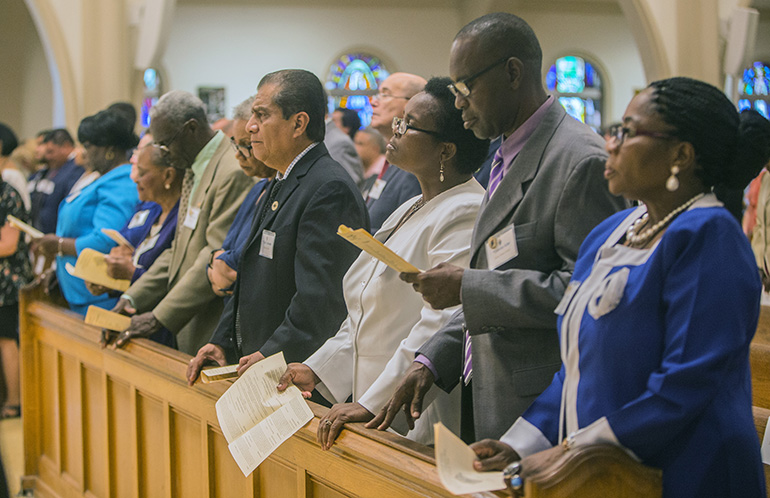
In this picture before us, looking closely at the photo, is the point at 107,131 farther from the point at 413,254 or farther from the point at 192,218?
the point at 413,254

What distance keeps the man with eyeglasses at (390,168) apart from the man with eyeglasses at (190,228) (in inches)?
20.8

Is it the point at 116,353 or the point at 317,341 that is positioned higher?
the point at 317,341

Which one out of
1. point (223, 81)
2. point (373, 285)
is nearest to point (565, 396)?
point (373, 285)

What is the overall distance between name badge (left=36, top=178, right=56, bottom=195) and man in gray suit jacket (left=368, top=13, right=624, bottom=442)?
5.09 m

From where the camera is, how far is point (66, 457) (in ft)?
12.1

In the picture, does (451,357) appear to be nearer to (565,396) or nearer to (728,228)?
(565,396)

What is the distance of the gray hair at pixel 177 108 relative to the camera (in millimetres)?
3301

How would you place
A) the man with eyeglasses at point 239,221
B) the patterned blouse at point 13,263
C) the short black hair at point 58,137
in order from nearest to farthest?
the man with eyeglasses at point 239,221
the patterned blouse at point 13,263
the short black hair at point 58,137

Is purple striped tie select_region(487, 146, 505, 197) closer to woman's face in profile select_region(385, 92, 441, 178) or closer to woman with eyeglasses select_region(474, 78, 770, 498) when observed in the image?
woman's face in profile select_region(385, 92, 441, 178)

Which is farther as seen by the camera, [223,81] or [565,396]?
[223,81]

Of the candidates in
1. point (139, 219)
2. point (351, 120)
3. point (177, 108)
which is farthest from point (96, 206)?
point (351, 120)

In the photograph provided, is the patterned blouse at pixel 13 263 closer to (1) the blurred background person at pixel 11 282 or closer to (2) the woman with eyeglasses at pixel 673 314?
(1) the blurred background person at pixel 11 282

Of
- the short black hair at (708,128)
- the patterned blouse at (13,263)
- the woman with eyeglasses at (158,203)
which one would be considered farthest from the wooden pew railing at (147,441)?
the patterned blouse at (13,263)

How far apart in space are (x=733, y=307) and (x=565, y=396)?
33cm
